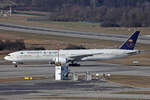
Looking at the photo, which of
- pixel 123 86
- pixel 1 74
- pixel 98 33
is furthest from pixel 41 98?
pixel 98 33

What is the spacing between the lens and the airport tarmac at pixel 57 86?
4962cm

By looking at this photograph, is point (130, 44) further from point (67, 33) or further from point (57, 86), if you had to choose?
point (67, 33)

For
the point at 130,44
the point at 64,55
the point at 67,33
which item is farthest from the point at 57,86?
the point at 67,33

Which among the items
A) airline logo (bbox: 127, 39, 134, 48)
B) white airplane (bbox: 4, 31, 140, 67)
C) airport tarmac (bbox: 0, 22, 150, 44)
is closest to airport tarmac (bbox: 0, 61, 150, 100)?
white airplane (bbox: 4, 31, 140, 67)

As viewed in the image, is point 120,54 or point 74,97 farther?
point 120,54

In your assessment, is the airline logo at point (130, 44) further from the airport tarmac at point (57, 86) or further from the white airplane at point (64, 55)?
the airport tarmac at point (57, 86)

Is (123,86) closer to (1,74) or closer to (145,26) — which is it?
(1,74)

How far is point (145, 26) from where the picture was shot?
6964 inches

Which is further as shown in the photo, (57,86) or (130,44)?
(130,44)

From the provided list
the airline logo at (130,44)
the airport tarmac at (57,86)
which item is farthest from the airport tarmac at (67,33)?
the airport tarmac at (57,86)

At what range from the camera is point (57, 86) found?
5738 centimetres

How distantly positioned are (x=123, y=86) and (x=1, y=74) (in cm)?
2380

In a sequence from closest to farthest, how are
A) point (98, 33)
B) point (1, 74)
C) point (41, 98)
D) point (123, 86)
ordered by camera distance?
point (41, 98)
point (123, 86)
point (1, 74)
point (98, 33)

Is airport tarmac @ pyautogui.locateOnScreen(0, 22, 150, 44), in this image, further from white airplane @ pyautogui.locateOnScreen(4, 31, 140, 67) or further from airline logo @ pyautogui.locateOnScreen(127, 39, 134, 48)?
white airplane @ pyautogui.locateOnScreen(4, 31, 140, 67)
